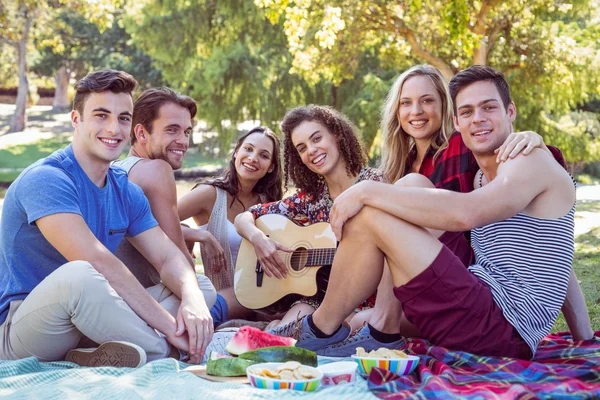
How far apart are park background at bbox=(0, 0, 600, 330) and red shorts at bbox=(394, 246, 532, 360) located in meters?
2.10

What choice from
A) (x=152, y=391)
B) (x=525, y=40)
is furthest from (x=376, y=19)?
(x=152, y=391)

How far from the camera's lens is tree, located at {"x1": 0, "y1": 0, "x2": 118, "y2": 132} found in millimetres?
13875

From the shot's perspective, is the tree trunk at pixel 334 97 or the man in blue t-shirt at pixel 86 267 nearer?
the man in blue t-shirt at pixel 86 267

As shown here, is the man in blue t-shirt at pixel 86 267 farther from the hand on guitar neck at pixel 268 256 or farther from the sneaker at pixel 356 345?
the hand on guitar neck at pixel 268 256

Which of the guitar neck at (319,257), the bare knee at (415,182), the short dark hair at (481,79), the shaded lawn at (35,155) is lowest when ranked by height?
the shaded lawn at (35,155)

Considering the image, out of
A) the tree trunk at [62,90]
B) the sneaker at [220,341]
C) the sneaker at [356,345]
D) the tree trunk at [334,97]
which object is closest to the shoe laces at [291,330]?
the sneaker at [356,345]

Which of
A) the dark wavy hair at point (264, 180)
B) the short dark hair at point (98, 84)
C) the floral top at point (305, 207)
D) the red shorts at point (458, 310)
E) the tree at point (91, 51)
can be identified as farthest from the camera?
the tree at point (91, 51)

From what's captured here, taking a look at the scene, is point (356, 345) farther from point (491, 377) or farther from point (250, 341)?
point (491, 377)

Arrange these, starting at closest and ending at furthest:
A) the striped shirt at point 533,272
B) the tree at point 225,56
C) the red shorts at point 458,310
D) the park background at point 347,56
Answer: the red shorts at point 458,310, the striped shirt at point 533,272, the park background at point 347,56, the tree at point 225,56

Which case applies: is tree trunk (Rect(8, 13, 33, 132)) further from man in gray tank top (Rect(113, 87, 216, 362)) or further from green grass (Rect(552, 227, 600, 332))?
man in gray tank top (Rect(113, 87, 216, 362))

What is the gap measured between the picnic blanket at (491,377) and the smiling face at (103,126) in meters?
1.81

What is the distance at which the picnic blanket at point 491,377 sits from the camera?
2760 mm

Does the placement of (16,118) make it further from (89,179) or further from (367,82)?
(89,179)

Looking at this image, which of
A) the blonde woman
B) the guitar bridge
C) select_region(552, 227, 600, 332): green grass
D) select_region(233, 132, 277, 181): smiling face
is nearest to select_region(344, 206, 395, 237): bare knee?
the blonde woman
